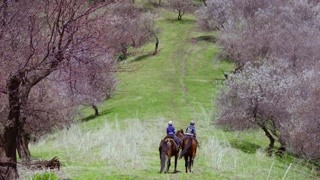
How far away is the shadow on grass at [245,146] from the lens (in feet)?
145

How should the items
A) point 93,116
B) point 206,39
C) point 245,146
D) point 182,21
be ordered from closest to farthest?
1. point 245,146
2. point 93,116
3. point 206,39
4. point 182,21

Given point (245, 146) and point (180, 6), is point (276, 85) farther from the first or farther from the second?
point (180, 6)

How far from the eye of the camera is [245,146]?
4672cm

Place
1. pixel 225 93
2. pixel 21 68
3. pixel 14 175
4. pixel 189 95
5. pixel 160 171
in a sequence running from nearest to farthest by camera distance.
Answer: pixel 21 68 < pixel 14 175 < pixel 160 171 < pixel 225 93 < pixel 189 95

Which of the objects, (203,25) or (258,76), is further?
(203,25)

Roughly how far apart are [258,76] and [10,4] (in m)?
33.2

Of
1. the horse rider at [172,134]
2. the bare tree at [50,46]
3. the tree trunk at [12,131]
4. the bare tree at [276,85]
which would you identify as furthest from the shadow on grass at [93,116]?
the bare tree at [50,46]

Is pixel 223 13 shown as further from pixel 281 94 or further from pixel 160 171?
pixel 160 171

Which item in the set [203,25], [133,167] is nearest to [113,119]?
[133,167]

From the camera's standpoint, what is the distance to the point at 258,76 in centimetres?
4662

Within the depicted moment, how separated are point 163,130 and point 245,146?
28.0 feet

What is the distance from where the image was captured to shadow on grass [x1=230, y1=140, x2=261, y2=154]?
145 ft

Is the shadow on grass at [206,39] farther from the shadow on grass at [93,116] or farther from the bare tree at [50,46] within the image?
the bare tree at [50,46]

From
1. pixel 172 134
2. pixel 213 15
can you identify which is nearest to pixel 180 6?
pixel 213 15
